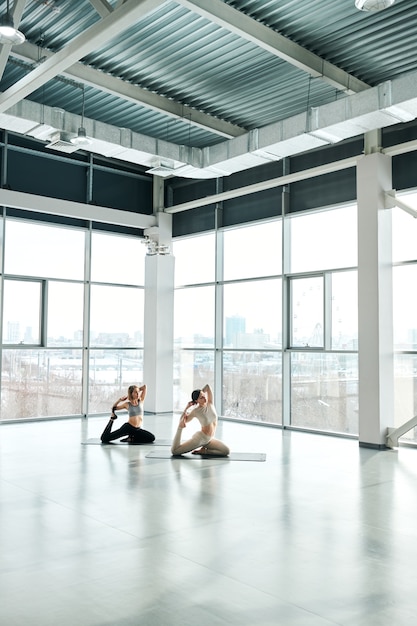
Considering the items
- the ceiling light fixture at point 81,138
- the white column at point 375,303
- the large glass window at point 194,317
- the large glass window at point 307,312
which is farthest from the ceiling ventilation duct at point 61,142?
the large glass window at point 194,317

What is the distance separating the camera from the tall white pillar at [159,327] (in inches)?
639

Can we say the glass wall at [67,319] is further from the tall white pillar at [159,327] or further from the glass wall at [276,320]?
the glass wall at [276,320]

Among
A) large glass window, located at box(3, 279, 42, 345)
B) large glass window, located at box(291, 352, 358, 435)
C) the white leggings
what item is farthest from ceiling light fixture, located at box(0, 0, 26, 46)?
large glass window, located at box(291, 352, 358, 435)

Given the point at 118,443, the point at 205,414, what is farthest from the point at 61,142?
the point at 118,443

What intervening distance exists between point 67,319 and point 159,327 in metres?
2.44

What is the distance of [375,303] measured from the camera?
1138cm

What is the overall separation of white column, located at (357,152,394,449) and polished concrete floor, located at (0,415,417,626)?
1.20 metres

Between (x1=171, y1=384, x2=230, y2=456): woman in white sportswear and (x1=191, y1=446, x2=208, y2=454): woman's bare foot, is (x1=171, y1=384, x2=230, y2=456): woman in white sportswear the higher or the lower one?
the higher one

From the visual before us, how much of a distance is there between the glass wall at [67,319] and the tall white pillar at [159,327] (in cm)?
47

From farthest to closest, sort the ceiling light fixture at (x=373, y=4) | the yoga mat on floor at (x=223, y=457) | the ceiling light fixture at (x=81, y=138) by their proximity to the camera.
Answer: the ceiling light fixture at (x=81, y=138), the yoga mat on floor at (x=223, y=457), the ceiling light fixture at (x=373, y=4)

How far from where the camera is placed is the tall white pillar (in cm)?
1622

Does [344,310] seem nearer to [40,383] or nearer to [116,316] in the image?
[116,316]

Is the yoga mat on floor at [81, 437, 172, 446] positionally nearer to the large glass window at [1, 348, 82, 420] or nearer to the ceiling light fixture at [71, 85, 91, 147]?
the large glass window at [1, 348, 82, 420]

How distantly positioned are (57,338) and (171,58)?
7.80 m
